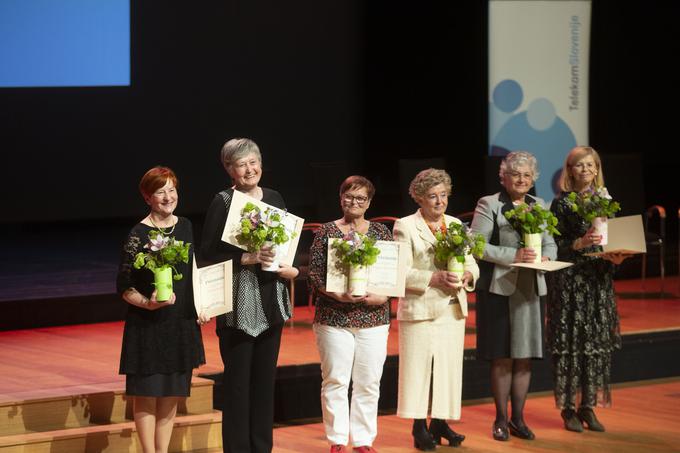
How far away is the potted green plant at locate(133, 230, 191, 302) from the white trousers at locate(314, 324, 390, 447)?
33.9 inches

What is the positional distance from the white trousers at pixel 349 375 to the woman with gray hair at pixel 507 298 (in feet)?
2.62

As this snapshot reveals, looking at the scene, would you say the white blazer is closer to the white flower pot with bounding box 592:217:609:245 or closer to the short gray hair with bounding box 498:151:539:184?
the short gray hair with bounding box 498:151:539:184

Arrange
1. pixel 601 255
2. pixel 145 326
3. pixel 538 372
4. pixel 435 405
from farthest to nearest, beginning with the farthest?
1. pixel 538 372
2. pixel 601 255
3. pixel 435 405
4. pixel 145 326

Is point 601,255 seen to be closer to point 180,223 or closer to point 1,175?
point 180,223

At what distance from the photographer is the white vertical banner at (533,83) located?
36.3 feet

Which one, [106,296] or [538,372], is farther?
[106,296]

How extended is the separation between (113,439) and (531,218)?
2.27 metres

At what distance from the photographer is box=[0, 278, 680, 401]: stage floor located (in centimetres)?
622

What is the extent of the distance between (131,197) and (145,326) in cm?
674

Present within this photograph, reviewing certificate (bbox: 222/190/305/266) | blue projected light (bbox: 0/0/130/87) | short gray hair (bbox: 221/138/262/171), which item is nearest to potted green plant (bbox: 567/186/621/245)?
certificate (bbox: 222/190/305/266)

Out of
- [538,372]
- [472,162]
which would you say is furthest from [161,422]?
[472,162]

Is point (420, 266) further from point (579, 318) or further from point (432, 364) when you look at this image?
point (579, 318)

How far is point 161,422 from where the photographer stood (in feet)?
17.0

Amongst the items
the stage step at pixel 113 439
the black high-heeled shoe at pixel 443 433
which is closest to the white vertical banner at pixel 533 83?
the black high-heeled shoe at pixel 443 433
